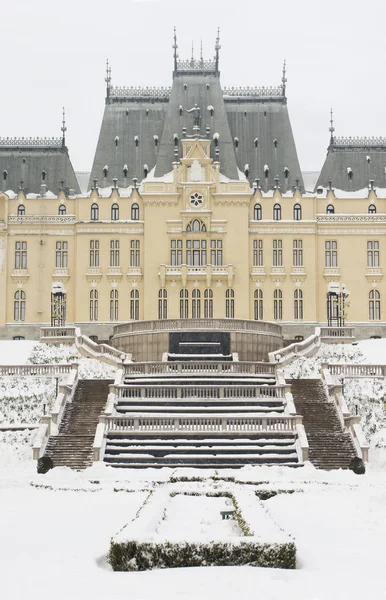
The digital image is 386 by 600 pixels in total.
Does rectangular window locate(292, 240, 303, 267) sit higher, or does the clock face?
the clock face

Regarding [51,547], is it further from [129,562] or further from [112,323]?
[112,323]

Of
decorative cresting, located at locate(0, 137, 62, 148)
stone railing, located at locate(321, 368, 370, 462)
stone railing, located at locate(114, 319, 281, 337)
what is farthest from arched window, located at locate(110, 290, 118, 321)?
stone railing, located at locate(321, 368, 370, 462)

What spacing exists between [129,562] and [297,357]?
Result: 41.1 metres

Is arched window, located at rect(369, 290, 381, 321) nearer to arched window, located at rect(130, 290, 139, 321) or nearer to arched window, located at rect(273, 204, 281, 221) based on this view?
arched window, located at rect(273, 204, 281, 221)

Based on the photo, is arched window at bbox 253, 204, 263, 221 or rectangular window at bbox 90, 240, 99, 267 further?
arched window at bbox 253, 204, 263, 221

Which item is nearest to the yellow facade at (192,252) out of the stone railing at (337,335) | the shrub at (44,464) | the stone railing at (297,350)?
the stone railing at (337,335)

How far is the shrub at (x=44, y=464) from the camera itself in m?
37.3

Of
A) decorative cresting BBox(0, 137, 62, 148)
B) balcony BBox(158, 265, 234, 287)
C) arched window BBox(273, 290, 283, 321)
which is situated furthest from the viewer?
decorative cresting BBox(0, 137, 62, 148)

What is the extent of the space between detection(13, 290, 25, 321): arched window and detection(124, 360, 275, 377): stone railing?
29.0 meters

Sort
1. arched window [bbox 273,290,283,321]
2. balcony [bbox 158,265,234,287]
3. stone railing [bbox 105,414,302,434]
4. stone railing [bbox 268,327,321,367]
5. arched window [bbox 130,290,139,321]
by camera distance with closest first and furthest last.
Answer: stone railing [bbox 105,414,302,434] < stone railing [bbox 268,327,321,367] < balcony [bbox 158,265,234,287] < arched window [bbox 273,290,283,321] < arched window [bbox 130,290,139,321]

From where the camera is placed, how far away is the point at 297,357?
2298 inches

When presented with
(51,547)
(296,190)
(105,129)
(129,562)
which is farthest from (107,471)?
(105,129)

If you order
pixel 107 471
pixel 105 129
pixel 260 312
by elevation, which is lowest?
pixel 107 471

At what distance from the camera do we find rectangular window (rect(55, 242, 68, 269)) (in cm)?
8031
